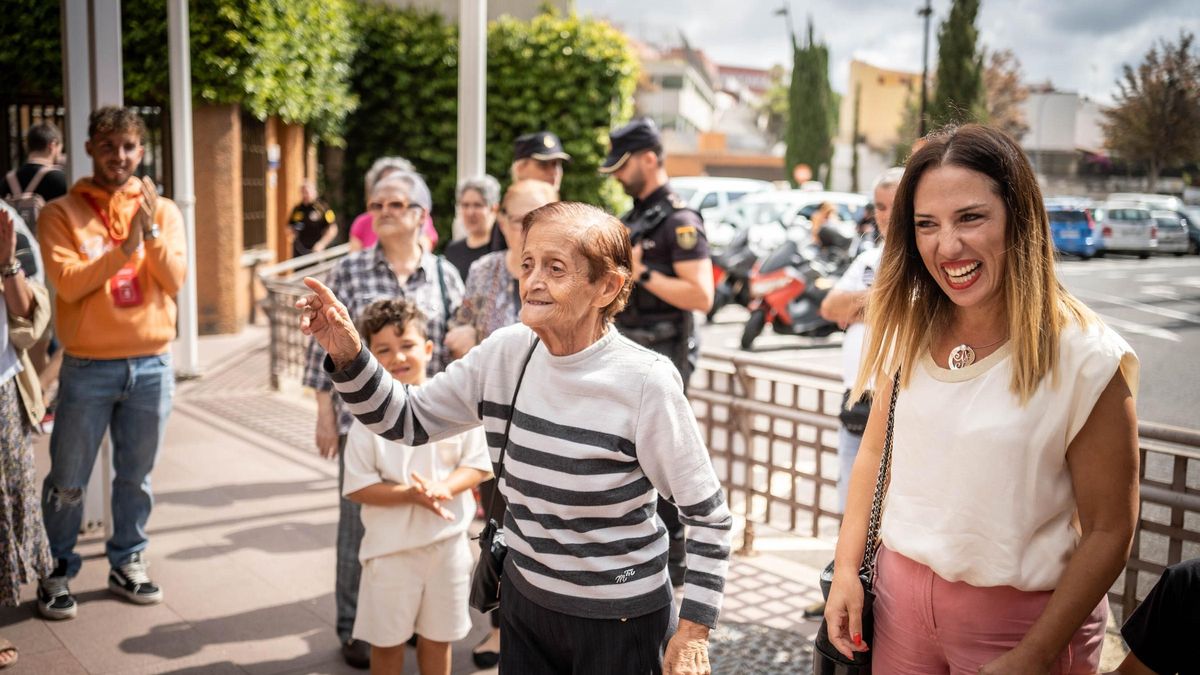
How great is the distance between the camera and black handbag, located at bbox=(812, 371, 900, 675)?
7.44 feet

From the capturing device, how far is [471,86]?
6914 millimetres

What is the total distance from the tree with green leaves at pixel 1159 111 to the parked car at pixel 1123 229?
8.1 inches

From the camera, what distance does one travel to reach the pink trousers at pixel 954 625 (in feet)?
6.75

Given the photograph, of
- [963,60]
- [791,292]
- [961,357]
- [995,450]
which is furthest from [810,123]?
A: [995,450]

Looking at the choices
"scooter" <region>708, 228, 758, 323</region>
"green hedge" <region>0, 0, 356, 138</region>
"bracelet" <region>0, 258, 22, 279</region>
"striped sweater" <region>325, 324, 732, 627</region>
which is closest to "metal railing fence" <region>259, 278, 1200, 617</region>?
"striped sweater" <region>325, 324, 732, 627</region>

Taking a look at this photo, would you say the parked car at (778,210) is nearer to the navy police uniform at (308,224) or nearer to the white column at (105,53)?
the navy police uniform at (308,224)

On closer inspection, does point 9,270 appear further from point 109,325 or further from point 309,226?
point 309,226

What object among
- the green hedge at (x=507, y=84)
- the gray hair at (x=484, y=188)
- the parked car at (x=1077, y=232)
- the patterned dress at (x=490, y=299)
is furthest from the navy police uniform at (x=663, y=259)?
the green hedge at (x=507, y=84)

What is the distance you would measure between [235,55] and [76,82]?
7623 mm

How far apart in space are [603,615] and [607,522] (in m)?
0.21

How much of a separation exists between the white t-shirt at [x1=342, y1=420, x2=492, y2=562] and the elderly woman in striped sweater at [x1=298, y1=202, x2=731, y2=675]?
1.00 meters

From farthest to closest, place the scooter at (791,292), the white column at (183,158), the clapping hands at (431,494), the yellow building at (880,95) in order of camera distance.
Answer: the scooter at (791,292) → the white column at (183,158) → the yellow building at (880,95) → the clapping hands at (431,494)

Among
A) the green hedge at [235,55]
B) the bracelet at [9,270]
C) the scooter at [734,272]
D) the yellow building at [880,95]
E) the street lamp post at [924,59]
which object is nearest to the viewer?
the bracelet at [9,270]

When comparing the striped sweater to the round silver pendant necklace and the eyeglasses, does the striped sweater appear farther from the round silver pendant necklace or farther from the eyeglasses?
the eyeglasses
